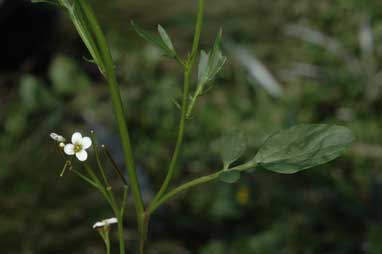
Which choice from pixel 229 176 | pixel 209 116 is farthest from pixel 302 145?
pixel 209 116

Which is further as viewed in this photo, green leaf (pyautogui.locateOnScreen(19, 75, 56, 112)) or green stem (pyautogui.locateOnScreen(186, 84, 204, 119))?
green leaf (pyautogui.locateOnScreen(19, 75, 56, 112))

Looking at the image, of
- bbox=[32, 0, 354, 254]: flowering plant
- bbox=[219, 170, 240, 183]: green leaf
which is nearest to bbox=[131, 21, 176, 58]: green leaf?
bbox=[32, 0, 354, 254]: flowering plant

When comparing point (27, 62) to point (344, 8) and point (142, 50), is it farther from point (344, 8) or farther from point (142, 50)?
point (344, 8)

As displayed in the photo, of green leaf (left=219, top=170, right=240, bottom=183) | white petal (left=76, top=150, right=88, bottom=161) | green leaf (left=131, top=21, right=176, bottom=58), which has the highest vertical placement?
green leaf (left=131, top=21, right=176, bottom=58)

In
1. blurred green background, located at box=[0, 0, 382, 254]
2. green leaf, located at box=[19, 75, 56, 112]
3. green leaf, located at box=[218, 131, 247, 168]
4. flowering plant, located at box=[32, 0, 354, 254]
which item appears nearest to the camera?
flowering plant, located at box=[32, 0, 354, 254]

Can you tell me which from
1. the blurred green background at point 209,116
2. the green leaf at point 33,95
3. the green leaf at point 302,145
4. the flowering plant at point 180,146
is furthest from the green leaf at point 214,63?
the green leaf at point 33,95

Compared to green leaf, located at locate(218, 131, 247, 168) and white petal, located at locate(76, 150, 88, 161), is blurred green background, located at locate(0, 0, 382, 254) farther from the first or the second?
white petal, located at locate(76, 150, 88, 161)
